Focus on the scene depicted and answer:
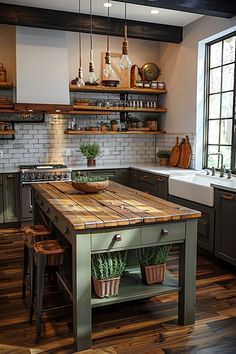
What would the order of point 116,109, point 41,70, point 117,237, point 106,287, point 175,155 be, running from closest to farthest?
point 117,237 → point 106,287 → point 41,70 → point 175,155 → point 116,109

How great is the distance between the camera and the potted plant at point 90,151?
5527mm

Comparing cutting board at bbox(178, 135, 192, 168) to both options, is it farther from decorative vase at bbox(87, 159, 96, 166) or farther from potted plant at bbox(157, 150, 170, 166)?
decorative vase at bbox(87, 159, 96, 166)

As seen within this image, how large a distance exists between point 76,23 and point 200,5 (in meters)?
1.79

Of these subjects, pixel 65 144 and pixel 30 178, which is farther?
pixel 65 144

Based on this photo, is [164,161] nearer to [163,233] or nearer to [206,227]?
[206,227]

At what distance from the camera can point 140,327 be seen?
2.54 metres

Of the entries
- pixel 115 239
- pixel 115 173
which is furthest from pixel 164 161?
pixel 115 239

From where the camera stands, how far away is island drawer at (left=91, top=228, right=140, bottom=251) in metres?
2.21

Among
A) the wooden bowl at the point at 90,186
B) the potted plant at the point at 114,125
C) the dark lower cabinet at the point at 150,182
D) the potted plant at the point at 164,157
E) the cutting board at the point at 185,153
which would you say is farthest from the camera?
the potted plant at the point at 114,125

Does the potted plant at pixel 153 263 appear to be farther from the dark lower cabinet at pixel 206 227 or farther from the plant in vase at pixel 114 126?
the plant in vase at pixel 114 126

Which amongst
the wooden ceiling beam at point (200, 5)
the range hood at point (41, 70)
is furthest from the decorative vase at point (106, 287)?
the range hood at point (41, 70)

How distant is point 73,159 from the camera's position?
230 inches

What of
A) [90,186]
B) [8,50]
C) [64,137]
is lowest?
[90,186]

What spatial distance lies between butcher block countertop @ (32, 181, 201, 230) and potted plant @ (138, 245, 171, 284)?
33cm
